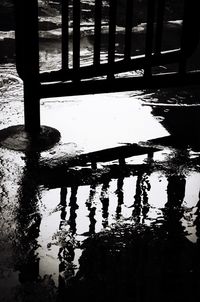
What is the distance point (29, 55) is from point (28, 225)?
4.45ft

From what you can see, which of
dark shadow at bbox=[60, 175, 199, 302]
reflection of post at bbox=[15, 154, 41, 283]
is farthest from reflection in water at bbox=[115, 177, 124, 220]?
reflection of post at bbox=[15, 154, 41, 283]

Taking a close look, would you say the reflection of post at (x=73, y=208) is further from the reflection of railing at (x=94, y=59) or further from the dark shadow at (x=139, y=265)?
the reflection of railing at (x=94, y=59)

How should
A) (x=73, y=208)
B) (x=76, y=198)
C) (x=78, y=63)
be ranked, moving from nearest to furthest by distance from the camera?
1. (x=73, y=208)
2. (x=76, y=198)
3. (x=78, y=63)

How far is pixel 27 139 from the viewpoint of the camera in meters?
3.25

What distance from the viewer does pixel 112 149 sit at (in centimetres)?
319

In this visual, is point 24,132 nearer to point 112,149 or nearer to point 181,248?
point 112,149

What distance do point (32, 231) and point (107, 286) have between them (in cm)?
56

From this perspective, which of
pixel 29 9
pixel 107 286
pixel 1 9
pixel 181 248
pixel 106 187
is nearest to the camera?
pixel 107 286

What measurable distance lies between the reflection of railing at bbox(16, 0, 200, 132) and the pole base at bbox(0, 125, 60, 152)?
0.08 metres

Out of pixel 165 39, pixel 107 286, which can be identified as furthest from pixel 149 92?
pixel 107 286

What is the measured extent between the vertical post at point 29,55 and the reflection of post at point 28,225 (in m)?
0.45

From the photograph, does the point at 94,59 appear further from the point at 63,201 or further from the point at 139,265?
the point at 139,265

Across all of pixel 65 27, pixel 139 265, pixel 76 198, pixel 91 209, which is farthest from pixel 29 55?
pixel 139 265

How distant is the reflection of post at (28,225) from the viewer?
198 cm
